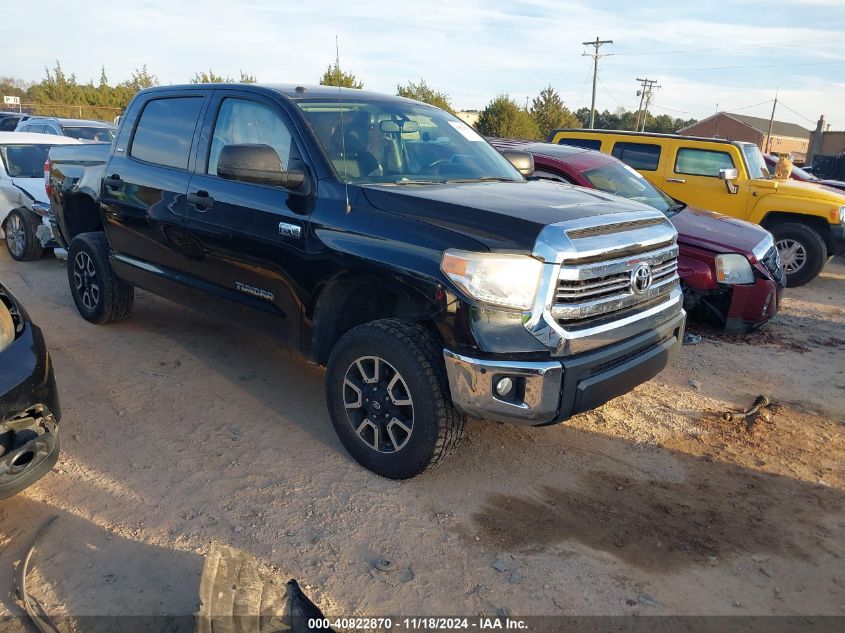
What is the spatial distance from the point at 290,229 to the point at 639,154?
23.5ft

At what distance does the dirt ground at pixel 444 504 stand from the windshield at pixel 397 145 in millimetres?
1594

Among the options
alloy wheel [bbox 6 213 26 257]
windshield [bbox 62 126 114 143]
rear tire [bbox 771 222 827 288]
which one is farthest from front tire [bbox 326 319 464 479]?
windshield [bbox 62 126 114 143]

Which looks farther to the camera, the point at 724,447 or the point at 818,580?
A: the point at 724,447

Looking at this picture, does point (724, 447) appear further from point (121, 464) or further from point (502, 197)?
point (121, 464)

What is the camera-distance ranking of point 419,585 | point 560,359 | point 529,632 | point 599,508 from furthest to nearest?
point 599,508 < point 560,359 < point 419,585 < point 529,632

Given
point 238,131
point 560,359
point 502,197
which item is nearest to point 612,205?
point 502,197

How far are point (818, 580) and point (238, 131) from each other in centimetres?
391

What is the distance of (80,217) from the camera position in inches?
242

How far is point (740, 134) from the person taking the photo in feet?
210

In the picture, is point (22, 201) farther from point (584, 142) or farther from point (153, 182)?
point (584, 142)

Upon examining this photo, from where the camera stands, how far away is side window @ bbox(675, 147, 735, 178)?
907cm

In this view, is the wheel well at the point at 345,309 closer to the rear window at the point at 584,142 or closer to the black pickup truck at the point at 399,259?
the black pickup truck at the point at 399,259

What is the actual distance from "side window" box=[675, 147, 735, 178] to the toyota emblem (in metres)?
6.41

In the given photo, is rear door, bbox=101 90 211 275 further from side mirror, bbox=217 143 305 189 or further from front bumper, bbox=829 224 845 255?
front bumper, bbox=829 224 845 255
